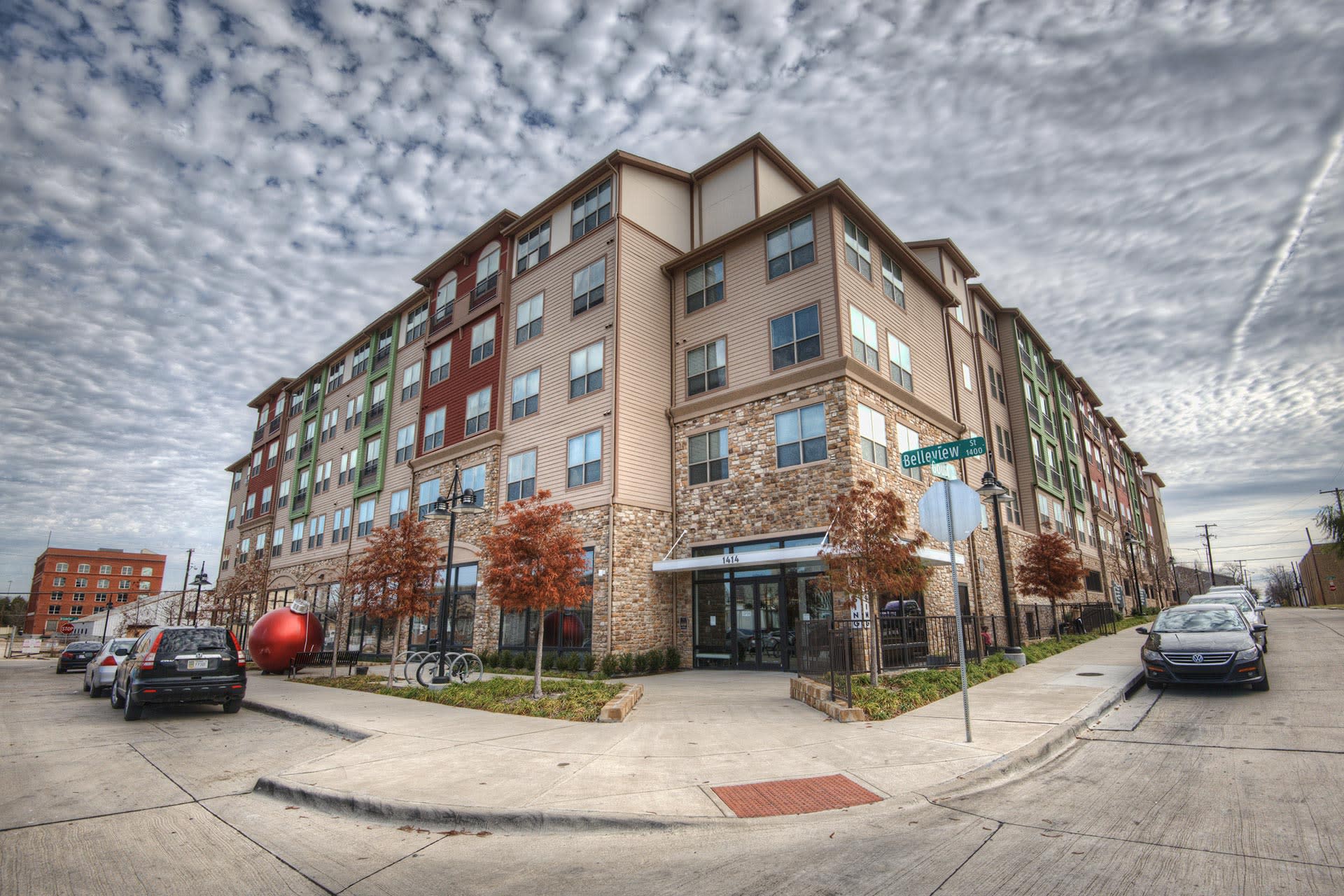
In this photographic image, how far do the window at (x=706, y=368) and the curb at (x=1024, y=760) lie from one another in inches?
554

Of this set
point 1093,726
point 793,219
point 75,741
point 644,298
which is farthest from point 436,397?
point 1093,726

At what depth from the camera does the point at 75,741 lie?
34.3 feet

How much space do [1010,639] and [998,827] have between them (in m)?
13.9

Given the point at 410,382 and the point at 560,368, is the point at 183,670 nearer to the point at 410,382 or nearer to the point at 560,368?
the point at 560,368

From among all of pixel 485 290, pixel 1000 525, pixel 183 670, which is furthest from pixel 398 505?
pixel 1000 525

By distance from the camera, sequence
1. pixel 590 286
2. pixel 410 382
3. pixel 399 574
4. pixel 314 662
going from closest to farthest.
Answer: pixel 399 574
pixel 590 286
pixel 314 662
pixel 410 382

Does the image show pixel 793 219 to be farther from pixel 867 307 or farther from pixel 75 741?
pixel 75 741

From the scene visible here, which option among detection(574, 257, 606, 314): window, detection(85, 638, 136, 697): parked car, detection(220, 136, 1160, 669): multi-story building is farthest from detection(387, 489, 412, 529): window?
detection(574, 257, 606, 314): window

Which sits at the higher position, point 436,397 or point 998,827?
point 436,397

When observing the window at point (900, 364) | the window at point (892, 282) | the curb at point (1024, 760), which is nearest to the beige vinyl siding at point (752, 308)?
the window at point (900, 364)

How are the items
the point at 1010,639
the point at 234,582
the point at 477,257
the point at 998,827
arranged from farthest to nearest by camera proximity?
the point at 234,582 → the point at 477,257 → the point at 1010,639 → the point at 998,827

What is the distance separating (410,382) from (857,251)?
2262 centimetres

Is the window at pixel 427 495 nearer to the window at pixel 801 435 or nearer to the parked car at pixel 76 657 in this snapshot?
the parked car at pixel 76 657

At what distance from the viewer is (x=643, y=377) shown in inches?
891
